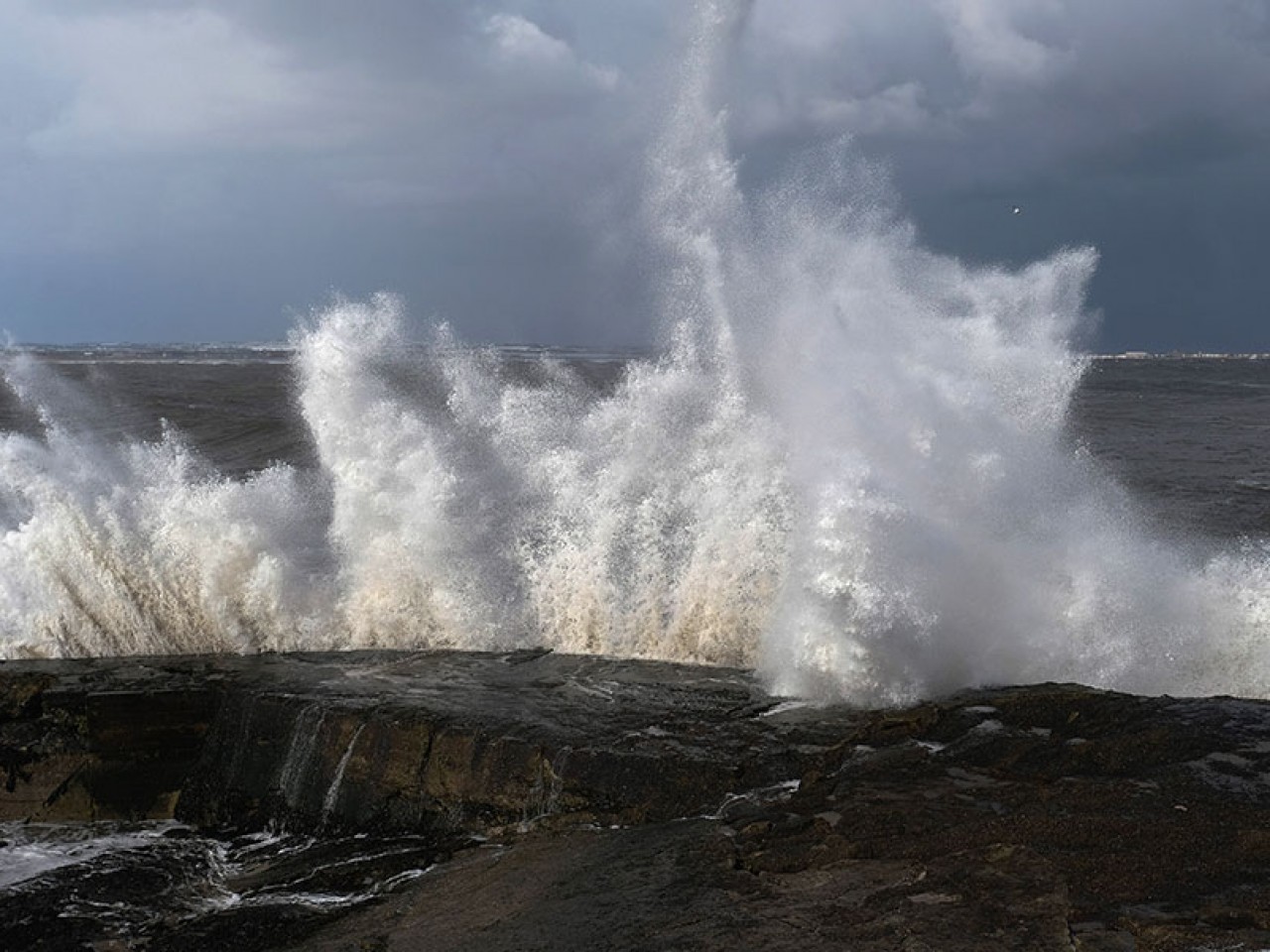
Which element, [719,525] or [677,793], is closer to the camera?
[677,793]

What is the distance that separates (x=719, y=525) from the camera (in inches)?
484

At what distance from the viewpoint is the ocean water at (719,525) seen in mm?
9617

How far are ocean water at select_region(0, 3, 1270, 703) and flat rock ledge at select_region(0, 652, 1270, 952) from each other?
3.54 ft

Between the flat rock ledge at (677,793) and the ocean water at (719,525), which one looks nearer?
the flat rock ledge at (677,793)

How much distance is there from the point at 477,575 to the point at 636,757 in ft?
17.7

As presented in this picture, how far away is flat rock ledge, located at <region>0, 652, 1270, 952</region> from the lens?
529 cm

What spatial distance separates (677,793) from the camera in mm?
7230

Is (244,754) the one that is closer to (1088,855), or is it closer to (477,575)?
(477,575)

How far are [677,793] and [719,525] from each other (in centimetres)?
528

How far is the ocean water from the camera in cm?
962

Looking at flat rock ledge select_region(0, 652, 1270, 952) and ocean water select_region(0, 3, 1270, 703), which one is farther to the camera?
ocean water select_region(0, 3, 1270, 703)

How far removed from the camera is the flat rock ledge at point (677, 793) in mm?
5285

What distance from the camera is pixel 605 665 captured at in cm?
1059

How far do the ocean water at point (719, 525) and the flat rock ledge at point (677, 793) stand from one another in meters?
1.08
